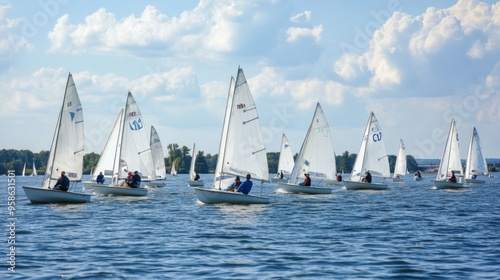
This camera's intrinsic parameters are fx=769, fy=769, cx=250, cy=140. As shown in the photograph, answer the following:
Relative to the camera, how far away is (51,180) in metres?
45.5

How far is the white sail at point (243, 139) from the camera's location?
45438mm

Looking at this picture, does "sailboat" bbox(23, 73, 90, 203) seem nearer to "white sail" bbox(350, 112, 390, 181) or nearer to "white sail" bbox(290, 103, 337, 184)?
"white sail" bbox(290, 103, 337, 184)

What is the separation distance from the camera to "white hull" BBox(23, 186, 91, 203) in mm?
42938

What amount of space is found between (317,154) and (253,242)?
3573cm

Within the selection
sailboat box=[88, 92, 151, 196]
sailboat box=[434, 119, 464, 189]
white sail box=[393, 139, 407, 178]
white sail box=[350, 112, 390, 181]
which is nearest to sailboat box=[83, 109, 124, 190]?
sailboat box=[88, 92, 151, 196]

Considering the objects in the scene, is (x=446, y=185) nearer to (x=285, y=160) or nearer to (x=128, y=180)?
(x=285, y=160)

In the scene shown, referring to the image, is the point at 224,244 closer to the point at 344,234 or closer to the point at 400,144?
the point at 344,234

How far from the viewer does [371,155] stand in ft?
238

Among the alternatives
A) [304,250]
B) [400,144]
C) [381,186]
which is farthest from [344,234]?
[400,144]

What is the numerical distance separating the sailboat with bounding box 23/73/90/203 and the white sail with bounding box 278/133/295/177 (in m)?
51.3

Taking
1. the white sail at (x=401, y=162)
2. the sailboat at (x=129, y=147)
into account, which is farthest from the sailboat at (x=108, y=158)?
the white sail at (x=401, y=162)

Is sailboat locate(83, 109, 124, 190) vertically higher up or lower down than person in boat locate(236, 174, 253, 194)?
higher up

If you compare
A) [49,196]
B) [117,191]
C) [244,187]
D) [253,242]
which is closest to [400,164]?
[117,191]

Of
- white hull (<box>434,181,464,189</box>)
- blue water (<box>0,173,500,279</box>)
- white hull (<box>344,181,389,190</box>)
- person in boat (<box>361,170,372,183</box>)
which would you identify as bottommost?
blue water (<box>0,173,500,279</box>)
